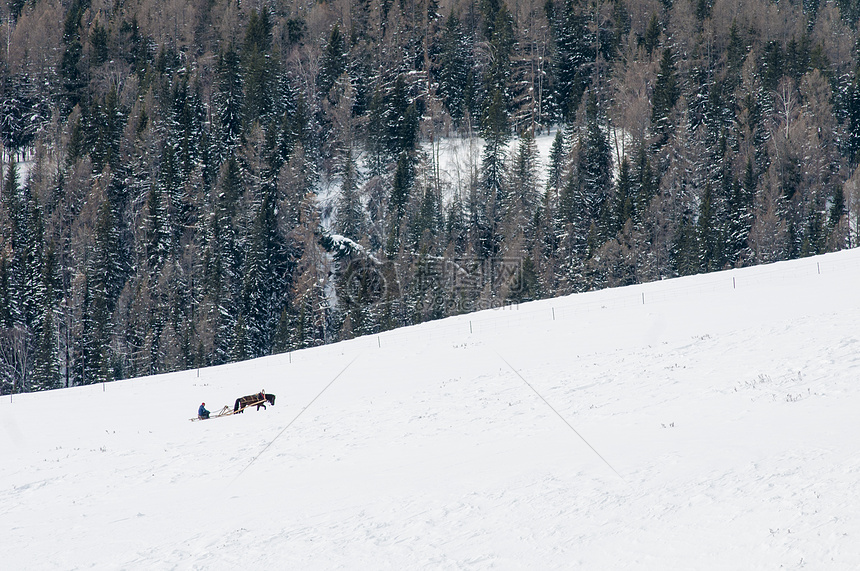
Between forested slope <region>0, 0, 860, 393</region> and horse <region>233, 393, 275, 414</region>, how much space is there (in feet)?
133

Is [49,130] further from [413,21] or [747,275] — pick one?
[747,275]

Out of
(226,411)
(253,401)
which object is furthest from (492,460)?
(226,411)

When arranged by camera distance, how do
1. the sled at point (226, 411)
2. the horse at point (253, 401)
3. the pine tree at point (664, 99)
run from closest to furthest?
the sled at point (226, 411) → the horse at point (253, 401) → the pine tree at point (664, 99)

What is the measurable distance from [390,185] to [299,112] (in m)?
17.2

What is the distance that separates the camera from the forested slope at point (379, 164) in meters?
70.3

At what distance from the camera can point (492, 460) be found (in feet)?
48.7

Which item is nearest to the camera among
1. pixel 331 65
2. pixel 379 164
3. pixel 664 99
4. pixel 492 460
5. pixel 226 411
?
pixel 492 460

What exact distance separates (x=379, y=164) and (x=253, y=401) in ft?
230

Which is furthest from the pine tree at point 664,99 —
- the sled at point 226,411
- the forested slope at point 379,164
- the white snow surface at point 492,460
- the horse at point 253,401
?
the sled at point 226,411

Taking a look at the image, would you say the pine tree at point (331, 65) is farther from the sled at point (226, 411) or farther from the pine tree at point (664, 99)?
the sled at point (226, 411)

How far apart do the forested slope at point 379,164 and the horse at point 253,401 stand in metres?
40.5

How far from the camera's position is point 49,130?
99375 millimetres

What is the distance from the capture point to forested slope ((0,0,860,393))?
70312mm

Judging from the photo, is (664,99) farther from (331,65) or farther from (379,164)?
(331,65)
